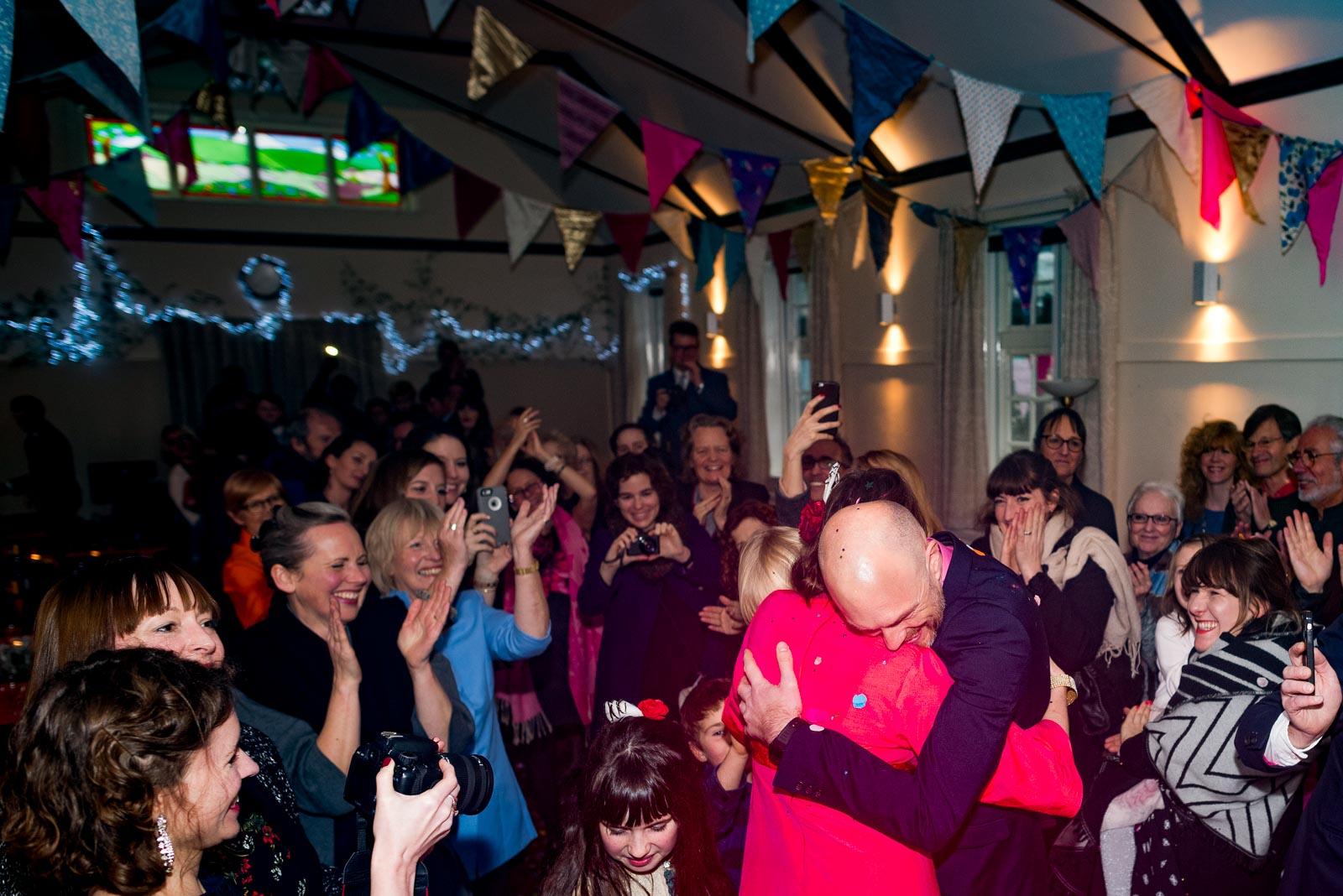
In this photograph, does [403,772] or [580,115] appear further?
[580,115]

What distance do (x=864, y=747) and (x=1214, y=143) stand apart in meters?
4.71

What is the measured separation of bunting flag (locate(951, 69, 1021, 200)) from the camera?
4.63m

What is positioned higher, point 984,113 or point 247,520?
point 984,113

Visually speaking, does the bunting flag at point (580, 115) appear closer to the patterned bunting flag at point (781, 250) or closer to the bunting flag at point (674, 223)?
the bunting flag at point (674, 223)

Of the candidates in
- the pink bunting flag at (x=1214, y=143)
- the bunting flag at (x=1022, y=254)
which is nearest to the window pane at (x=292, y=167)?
the bunting flag at (x=1022, y=254)

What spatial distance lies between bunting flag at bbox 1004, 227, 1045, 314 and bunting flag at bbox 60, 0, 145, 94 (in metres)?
5.19

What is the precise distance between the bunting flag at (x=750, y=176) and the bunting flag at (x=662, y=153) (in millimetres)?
348

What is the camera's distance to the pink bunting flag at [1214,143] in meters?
4.51

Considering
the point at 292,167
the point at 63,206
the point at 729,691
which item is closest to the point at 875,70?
the point at 729,691

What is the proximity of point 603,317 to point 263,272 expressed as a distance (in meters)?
4.20

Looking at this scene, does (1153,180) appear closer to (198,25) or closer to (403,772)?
(403,772)

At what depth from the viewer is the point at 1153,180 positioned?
5238mm

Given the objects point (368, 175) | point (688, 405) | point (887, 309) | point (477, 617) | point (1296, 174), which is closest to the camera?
point (477, 617)

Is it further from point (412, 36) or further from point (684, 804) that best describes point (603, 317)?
point (684, 804)
